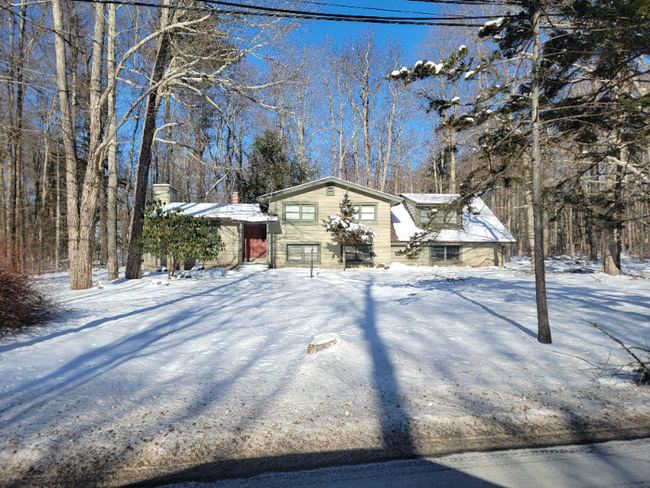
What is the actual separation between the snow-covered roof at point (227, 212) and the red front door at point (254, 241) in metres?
1.07

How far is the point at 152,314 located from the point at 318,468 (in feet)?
20.9

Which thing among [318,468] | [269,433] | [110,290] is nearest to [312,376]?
[269,433]

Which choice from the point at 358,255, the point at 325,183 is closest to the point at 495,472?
the point at 358,255

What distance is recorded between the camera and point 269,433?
3332 mm

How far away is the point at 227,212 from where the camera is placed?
2067cm

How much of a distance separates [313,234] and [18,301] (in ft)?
49.1

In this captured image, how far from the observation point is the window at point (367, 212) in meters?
20.5

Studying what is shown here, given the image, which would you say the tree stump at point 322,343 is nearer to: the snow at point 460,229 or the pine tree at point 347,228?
the pine tree at point 347,228

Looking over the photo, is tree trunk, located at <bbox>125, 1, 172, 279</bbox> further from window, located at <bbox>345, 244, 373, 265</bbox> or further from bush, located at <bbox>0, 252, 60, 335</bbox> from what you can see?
window, located at <bbox>345, 244, 373, 265</bbox>

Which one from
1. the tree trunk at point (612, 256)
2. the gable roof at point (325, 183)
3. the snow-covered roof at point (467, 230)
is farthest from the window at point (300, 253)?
the tree trunk at point (612, 256)

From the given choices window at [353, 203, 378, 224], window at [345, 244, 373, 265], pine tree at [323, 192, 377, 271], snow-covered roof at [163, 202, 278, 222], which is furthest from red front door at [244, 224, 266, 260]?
window at [353, 203, 378, 224]

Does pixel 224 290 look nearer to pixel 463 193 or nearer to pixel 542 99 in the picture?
pixel 463 193

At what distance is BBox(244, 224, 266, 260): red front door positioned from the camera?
69.8 ft

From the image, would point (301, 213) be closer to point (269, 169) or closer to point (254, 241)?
point (254, 241)
